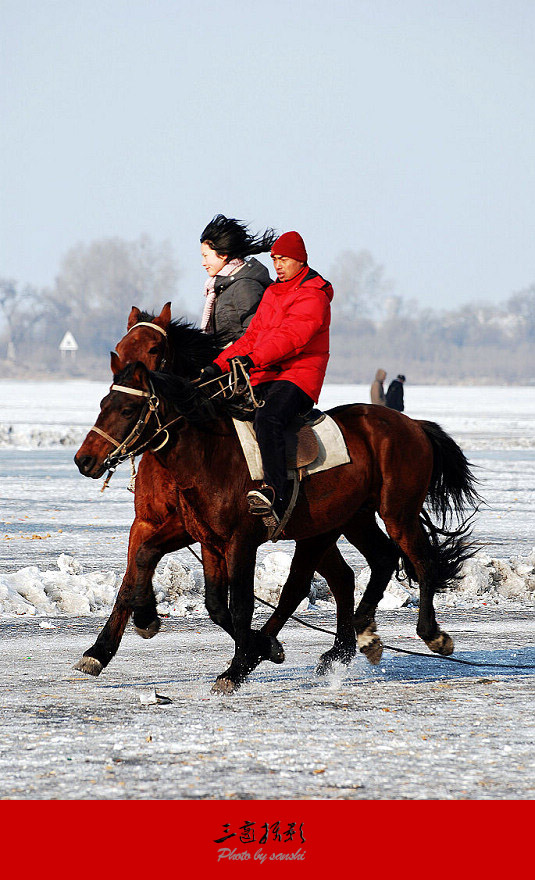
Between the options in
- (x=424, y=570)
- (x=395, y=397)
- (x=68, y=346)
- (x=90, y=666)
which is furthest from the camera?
(x=68, y=346)

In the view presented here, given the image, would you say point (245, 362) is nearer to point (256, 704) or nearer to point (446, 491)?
point (256, 704)

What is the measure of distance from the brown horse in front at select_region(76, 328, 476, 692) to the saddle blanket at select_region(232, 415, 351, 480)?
0.16 feet

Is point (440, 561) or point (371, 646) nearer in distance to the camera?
point (371, 646)

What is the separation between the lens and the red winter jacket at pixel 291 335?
21.3 feet

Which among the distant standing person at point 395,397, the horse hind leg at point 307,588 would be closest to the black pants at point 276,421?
the horse hind leg at point 307,588

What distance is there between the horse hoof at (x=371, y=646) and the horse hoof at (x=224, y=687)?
3.54ft

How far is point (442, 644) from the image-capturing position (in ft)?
22.9

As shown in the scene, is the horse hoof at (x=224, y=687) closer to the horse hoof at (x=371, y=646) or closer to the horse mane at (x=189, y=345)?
the horse hoof at (x=371, y=646)

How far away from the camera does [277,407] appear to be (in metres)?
6.47

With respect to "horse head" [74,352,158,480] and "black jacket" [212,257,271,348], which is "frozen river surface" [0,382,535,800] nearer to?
"horse head" [74,352,158,480]

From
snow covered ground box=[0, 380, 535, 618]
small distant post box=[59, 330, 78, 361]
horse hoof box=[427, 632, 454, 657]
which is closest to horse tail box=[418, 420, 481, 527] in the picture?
horse hoof box=[427, 632, 454, 657]

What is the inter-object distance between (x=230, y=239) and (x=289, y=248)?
2.22 ft

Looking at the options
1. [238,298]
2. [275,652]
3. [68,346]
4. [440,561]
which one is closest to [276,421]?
[238,298]

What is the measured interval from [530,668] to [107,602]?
10.8ft
